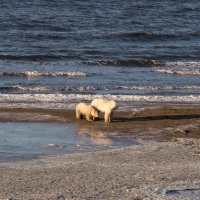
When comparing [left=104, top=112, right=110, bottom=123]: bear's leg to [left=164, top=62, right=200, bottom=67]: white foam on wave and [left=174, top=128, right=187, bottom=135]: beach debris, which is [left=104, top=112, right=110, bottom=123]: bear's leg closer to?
[left=174, top=128, right=187, bottom=135]: beach debris

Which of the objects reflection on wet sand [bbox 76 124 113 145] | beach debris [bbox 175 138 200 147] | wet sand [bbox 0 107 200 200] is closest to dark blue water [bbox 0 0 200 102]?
reflection on wet sand [bbox 76 124 113 145]

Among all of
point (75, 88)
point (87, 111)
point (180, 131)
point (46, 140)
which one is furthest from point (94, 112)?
point (75, 88)

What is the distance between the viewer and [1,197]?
31.2ft

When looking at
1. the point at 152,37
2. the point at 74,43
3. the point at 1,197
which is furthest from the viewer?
the point at 152,37

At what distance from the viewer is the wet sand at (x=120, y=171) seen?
977 cm

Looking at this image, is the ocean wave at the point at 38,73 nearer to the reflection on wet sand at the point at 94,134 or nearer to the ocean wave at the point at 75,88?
the ocean wave at the point at 75,88

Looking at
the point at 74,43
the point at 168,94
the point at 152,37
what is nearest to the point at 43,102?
the point at 168,94

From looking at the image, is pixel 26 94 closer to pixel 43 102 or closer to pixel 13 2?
pixel 43 102

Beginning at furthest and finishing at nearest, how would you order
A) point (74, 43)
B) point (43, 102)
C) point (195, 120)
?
point (74, 43)
point (43, 102)
point (195, 120)

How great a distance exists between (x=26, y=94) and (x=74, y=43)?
1129cm

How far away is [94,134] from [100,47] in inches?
592

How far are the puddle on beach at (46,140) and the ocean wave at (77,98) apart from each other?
2824mm

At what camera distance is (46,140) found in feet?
44.1

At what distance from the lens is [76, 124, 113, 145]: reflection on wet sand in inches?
531
